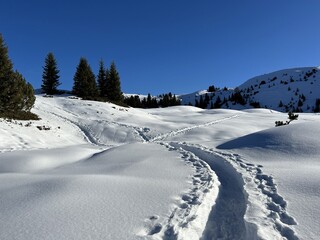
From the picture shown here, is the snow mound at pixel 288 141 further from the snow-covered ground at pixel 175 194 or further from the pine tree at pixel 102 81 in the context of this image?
the pine tree at pixel 102 81

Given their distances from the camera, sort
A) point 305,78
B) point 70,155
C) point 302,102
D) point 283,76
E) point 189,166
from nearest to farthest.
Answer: point 189,166 < point 70,155 < point 302,102 < point 305,78 < point 283,76

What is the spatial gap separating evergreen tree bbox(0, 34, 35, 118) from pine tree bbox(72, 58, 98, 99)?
80.7ft

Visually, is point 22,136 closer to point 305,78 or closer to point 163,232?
point 163,232

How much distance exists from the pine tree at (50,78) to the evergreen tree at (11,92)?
1205 inches

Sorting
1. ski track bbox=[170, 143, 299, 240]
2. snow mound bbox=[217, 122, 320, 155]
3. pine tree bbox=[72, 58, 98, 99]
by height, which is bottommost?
ski track bbox=[170, 143, 299, 240]

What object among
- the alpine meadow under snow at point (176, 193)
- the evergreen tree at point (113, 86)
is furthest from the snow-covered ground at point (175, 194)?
→ the evergreen tree at point (113, 86)

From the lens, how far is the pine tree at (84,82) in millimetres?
57094

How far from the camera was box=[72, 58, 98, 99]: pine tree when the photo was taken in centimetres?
5709

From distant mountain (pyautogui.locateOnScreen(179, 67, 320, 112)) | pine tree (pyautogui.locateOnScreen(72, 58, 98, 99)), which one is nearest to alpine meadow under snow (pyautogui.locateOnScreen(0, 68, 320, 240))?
pine tree (pyautogui.locateOnScreen(72, 58, 98, 99))

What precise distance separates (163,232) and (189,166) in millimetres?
6011

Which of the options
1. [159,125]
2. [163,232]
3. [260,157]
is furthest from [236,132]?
[163,232]

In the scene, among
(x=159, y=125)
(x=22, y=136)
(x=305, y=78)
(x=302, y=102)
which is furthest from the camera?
(x=305, y=78)

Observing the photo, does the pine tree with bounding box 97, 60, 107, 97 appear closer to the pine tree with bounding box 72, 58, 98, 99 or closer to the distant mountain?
the pine tree with bounding box 72, 58, 98, 99

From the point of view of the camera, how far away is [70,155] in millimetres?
14617
